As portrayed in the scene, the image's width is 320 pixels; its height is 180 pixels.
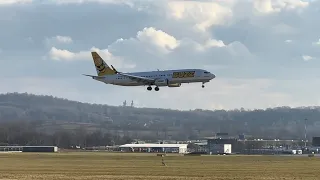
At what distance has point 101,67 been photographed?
123 meters

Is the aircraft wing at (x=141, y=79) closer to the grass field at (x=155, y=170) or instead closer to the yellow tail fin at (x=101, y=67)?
the yellow tail fin at (x=101, y=67)

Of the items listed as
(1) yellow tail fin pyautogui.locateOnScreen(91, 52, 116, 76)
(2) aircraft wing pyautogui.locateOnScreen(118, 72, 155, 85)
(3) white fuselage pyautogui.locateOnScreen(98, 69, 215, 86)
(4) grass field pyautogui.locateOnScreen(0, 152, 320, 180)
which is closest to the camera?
(4) grass field pyautogui.locateOnScreen(0, 152, 320, 180)

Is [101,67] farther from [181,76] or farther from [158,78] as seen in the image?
[181,76]

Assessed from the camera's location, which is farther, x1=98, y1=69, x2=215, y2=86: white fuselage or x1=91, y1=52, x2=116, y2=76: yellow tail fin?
x1=91, y1=52, x2=116, y2=76: yellow tail fin

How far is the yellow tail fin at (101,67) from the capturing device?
120 metres

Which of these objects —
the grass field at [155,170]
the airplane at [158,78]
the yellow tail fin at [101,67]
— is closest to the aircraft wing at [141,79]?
the airplane at [158,78]

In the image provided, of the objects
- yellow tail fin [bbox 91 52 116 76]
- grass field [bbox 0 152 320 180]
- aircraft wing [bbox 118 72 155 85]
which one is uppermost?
yellow tail fin [bbox 91 52 116 76]

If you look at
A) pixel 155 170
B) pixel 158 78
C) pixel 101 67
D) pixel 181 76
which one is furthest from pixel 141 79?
pixel 155 170

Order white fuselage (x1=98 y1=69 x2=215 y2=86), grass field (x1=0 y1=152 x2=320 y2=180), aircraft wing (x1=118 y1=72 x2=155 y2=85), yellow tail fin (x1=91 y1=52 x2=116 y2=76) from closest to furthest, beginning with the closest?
grass field (x1=0 y1=152 x2=320 y2=180), white fuselage (x1=98 y1=69 x2=215 y2=86), aircraft wing (x1=118 y1=72 x2=155 y2=85), yellow tail fin (x1=91 y1=52 x2=116 y2=76)

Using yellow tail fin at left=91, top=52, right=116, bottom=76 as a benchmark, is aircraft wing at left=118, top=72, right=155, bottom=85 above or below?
below

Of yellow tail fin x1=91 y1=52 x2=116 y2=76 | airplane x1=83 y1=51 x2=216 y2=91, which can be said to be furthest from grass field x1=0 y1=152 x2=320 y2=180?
yellow tail fin x1=91 y1=52 x2=116 y2=76

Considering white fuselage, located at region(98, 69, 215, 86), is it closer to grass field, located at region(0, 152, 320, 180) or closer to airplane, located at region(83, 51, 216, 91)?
airplane, located at region(83, 51, 216, 91)

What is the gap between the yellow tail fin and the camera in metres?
120

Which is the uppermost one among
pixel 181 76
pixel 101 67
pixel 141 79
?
pixel 101 67
